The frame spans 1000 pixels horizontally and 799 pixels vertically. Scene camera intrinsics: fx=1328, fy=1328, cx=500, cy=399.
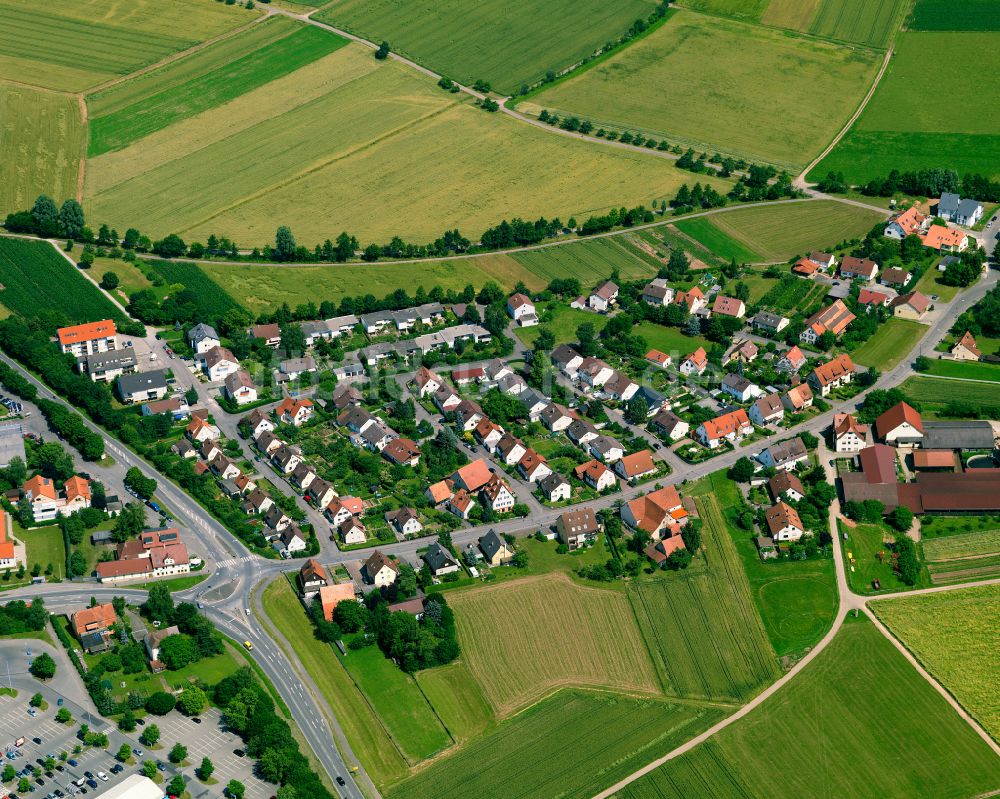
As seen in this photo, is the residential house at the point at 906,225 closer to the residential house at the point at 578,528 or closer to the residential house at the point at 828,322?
the residential house at the point at 828,322

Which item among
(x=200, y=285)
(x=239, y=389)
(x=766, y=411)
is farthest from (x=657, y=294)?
(x=200, y=285)

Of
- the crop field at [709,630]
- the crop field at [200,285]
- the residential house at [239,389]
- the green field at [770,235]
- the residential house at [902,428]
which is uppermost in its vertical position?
the green field at [770,235]

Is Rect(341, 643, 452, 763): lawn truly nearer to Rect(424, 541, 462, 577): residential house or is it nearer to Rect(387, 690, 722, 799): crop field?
Rect(387, 690, 722, 799): crop field

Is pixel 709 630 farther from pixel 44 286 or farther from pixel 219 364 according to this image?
pixel 44 286

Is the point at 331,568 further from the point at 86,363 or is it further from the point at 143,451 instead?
the point at 86,363

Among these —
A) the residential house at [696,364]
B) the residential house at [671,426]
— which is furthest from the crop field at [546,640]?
the residential house at [696,364]

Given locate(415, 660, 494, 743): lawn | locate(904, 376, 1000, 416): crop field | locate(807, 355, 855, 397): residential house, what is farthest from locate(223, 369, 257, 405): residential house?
locate(904, 376, 1000, 416): crop field
